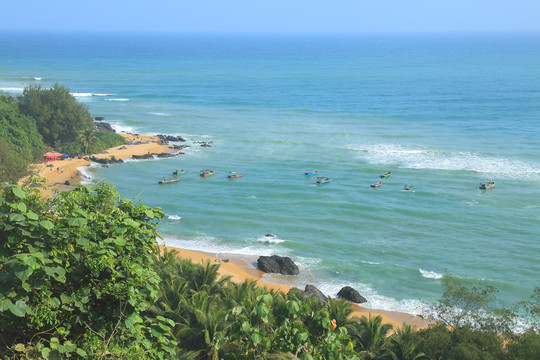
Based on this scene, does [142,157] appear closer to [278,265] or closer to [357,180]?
[357,180]

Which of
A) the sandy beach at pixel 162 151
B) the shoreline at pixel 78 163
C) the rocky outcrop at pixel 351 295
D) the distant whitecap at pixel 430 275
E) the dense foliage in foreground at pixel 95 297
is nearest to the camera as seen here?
the dense foliage in foreground at pixel 95 297

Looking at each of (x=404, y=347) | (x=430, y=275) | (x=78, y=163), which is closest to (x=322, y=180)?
(x=430, y=275)

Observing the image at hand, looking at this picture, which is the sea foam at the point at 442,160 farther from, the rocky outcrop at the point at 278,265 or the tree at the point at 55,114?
the tree at the point at 55,114

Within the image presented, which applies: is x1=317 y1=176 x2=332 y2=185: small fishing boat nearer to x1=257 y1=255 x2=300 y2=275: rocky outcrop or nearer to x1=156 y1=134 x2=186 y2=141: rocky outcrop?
x1=257 y1=255 x2=300 y2=275: rocky outcrop

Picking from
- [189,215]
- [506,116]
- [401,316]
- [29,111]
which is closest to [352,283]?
[401,316]

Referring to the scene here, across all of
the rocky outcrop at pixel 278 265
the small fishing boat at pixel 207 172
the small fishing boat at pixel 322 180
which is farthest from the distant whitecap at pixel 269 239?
the small fishing boat at pixel 207 172

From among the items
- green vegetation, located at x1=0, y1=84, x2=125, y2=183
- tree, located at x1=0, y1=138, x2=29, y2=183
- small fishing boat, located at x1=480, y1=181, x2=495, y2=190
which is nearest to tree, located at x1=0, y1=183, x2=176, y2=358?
tree, located at x1=0, y1=138, x2=29, y2=183
